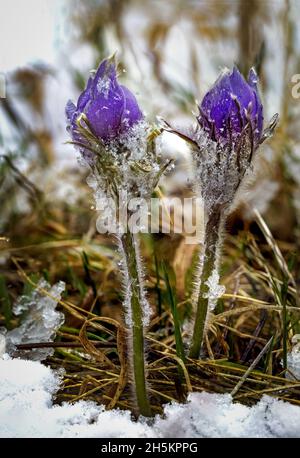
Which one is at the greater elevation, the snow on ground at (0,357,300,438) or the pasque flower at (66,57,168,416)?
the pasque flower at (66,57,168,416)

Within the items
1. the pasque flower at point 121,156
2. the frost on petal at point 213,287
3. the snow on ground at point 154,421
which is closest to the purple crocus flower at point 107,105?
the pasque flower at point 121,156

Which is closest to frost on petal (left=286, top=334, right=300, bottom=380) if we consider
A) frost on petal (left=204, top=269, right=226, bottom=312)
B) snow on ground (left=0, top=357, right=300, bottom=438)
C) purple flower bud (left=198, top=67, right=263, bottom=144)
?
snow on ground (left=0, top=357, right=300, bottom=438)

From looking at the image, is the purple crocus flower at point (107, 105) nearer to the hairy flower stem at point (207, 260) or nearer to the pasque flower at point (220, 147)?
the pasque flower at point (220, 147)

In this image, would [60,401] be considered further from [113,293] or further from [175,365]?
[113,293]

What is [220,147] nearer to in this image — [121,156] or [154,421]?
[121,156]

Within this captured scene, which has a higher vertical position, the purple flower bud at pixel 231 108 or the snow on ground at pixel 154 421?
the purple flower bud at pixel 231 108

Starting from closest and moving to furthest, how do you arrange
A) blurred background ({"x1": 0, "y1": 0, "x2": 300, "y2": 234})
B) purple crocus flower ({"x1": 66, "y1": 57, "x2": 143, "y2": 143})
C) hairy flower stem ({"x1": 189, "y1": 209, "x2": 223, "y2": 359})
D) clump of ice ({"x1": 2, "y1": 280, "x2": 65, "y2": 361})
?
purple crocus flower ({"x1": 66, "y1": 57, "x2": 143, "y2": 143})
hairy flower stem ({"x1": 189, "y1": 209, "x2": 223, "y2": 359})
clump of ice ({"x1": 2, "y1": 280, "x2": 65, "y2": 361})
blurred background ({"x1": 0, "y1": 0, "x2": 300, "y2": 234})

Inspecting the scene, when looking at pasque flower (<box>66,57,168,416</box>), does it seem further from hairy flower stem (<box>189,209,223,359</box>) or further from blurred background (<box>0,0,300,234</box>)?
blurred background (<box>0,0,300,234</box>)
